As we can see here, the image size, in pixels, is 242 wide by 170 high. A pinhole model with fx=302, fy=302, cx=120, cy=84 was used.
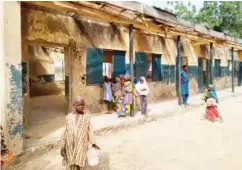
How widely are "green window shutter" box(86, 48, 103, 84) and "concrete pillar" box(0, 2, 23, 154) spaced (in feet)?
13.5

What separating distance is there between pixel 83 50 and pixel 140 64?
333 cm

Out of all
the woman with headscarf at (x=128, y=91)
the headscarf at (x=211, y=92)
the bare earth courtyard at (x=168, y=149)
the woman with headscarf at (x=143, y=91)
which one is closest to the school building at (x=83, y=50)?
the woman with headscarf at (x=128, y=91)

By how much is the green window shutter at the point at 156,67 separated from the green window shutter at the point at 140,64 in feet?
2.53

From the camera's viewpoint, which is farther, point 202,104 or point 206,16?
point 206,16

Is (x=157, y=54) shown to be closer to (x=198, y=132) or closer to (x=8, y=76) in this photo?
(x=198, y=132)

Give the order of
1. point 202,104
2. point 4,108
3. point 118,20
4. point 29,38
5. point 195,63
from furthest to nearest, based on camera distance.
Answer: point 195,63 → point 202,104 → point 118,20 → point 29,38 → point 4,108

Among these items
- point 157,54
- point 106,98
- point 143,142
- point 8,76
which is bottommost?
point 143,142

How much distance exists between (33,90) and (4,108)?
11.0 metres

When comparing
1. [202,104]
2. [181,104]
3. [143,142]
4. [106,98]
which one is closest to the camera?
[143,142]

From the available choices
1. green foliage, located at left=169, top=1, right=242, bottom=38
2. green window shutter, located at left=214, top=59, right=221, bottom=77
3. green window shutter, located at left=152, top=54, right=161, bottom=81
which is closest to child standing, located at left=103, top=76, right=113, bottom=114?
green window shutter, located at left=152, top=54, right=161, bottom=81

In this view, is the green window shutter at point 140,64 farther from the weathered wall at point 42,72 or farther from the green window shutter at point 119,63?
the weathered wall at point 42,72

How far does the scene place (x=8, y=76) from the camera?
507cm

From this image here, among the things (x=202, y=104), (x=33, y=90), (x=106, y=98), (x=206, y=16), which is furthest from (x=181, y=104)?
(x=206, y=16)

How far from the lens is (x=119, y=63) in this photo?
34.8 ft
